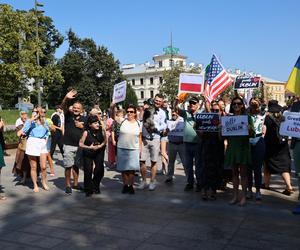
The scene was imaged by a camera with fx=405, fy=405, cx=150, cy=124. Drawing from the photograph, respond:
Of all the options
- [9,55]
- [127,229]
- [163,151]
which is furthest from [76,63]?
[127,229]

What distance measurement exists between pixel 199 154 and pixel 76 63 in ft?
196

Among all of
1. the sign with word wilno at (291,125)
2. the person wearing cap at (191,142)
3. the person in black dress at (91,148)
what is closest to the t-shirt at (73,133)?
the person in black dress at (91,148)

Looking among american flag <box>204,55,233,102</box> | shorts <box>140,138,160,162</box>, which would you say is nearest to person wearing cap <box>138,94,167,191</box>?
shorts <box>140,138,160,162</box>

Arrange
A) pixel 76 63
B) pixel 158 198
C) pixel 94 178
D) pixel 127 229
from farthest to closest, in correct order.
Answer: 1. pixel 76 63
2. pixel 94 178
3. pixel 158 198
4. pixel 127 229

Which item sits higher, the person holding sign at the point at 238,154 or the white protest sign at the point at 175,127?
the white protest sign at the point at 175,127

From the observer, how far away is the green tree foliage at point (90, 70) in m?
65.4

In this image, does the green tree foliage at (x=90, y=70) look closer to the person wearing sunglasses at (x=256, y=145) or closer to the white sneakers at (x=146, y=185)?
the white sneakers at (x=146, y=185)

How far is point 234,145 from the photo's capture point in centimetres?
671

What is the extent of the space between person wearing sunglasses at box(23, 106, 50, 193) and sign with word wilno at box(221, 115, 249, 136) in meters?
3.67

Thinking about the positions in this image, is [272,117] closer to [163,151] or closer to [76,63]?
[163,151]

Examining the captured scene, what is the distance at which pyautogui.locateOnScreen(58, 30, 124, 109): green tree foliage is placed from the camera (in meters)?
65.4

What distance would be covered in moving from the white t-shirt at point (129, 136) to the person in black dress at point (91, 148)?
367 mm

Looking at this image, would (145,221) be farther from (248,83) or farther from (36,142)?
(248,83)

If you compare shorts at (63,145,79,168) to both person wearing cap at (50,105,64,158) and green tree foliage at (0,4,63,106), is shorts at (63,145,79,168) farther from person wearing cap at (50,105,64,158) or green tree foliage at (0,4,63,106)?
green tree foliage at (0,4,63,106)
